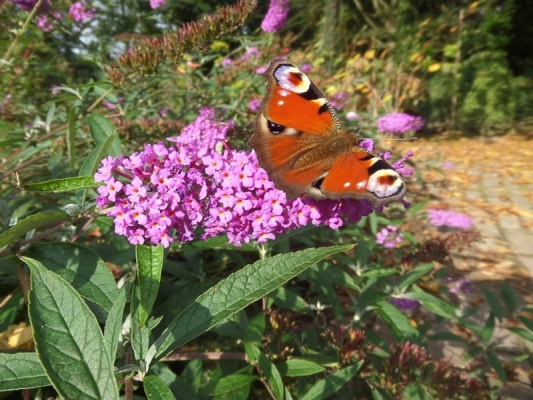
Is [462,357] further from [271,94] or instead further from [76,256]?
[76,256]

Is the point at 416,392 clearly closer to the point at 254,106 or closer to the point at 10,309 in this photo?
the point at 10,309

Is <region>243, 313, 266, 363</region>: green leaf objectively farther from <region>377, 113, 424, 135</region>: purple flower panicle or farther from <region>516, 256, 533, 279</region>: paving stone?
<region>377, 113, 424, 135</region>: purple flower panicle

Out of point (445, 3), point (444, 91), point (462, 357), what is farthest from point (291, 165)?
point (445, 3)

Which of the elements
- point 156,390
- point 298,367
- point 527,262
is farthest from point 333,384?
point 527,262

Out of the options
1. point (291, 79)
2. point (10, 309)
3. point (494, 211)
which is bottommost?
point (494, 211)

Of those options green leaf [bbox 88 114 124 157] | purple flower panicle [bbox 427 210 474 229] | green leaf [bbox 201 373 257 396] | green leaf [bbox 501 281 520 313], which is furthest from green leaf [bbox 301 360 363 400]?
purple flower panicle [bbox 427 210 474 229]

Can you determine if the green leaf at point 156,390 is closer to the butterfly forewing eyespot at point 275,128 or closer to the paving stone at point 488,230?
the butterfly forewing eyespot at point 275,128

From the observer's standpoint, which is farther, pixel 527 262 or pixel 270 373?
pixel 527 262

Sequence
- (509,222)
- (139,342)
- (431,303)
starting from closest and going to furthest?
(139,342) < (431,303) < (509,222)
